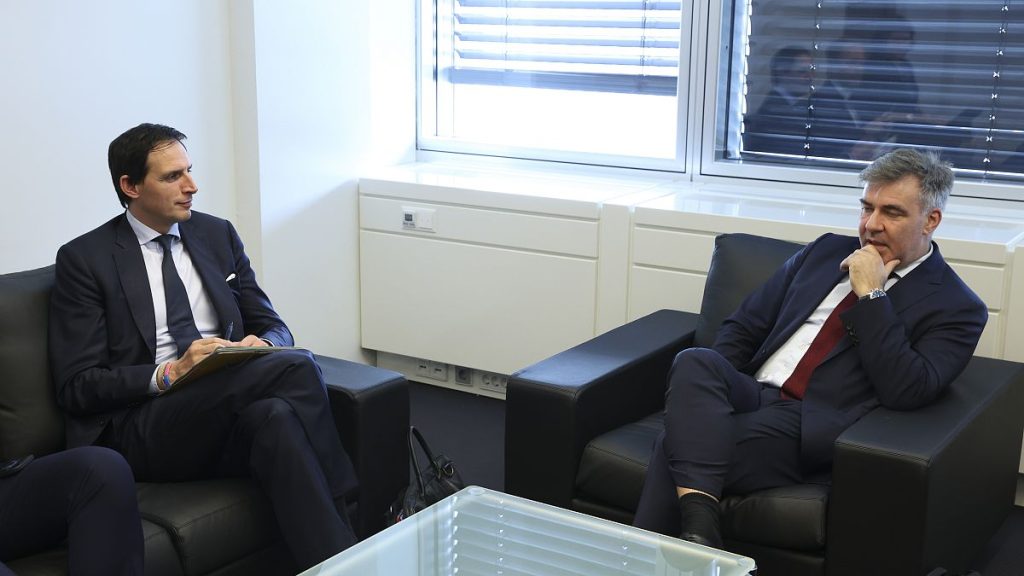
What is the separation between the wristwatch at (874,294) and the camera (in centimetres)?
284

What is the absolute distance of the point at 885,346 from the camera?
279cm

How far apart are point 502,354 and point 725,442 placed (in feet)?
5.88

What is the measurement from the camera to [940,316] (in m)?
2.87

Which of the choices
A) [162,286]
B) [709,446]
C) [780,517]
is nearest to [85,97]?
[162,286]

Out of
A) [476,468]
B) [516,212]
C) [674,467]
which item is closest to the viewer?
[674,467]

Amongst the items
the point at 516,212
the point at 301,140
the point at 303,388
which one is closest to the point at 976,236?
the point at 516,212

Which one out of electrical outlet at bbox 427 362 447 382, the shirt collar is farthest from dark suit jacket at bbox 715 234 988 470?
electrical outlet at bbox 427 362 447 382

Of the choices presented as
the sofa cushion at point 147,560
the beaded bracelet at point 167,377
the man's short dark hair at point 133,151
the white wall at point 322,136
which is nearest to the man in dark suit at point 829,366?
→ the sofa cushion at point 147,560

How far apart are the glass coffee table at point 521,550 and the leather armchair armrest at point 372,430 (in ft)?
1.55

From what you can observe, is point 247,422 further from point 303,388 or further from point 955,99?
point 955,99

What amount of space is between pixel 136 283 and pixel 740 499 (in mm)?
1645

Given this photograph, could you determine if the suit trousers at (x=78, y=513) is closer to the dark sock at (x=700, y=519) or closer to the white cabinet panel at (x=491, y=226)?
the dark sock at (x=700, y=519)

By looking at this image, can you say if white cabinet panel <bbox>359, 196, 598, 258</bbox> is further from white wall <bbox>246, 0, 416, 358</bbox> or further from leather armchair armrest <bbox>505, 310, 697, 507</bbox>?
leather armchair armrest <bbox>505, 310, 697, 507</bbox>

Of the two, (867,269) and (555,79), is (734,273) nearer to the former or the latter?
(867,269)
